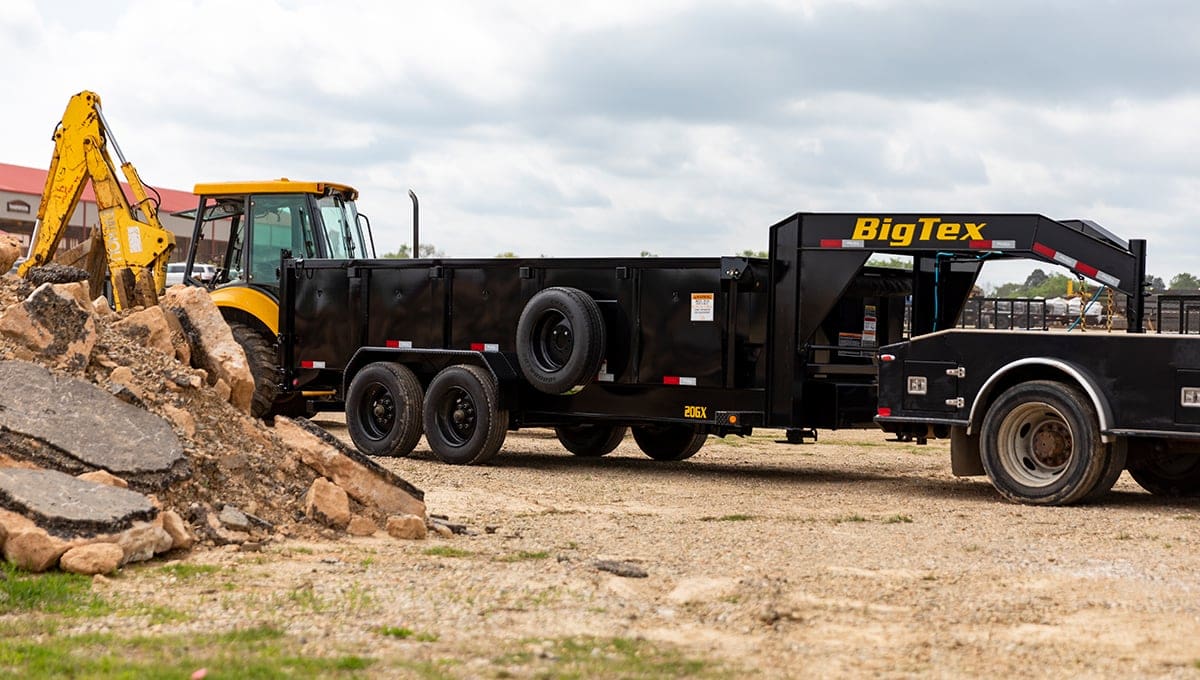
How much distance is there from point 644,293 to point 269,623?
27.9ft

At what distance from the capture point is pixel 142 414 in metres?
10.9

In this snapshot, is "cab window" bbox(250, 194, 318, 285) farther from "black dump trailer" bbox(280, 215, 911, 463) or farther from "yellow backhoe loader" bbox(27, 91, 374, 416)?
"black dump trailer" bbox(280, 215, 911, 463)

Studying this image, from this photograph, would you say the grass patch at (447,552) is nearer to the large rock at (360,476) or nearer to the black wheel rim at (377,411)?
the large rock at (360,476)

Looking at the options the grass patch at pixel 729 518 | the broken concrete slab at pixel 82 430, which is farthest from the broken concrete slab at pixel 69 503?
the grass patch at pixel 729 518

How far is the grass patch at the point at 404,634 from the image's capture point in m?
6.99

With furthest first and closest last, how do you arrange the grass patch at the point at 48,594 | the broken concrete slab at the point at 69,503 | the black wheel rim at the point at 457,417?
the black wheel rim at the point at 457,417 → the broken concrete slab at the point at 69,503 → the grass patch at the point at 48,594

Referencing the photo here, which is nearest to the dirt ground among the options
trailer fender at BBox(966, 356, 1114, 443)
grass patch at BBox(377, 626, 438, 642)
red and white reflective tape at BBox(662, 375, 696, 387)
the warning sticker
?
grass patch at BBox(377, 626, 438, 642)

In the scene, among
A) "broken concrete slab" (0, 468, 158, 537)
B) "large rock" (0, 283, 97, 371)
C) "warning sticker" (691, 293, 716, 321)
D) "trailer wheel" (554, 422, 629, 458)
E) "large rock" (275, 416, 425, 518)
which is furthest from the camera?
"trailer wheel" (554, 422, 629, 458)

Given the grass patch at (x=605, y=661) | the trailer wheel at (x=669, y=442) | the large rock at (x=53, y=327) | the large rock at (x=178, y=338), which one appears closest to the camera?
the grass patch at (x=605, y=661)

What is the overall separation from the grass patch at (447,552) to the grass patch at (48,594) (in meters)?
2.20

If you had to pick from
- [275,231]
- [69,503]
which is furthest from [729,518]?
[275,231]

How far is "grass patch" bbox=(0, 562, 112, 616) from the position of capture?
7.77 metres

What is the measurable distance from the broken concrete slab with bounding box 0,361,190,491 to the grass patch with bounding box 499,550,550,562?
2.47 m

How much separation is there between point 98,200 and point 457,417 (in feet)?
24.9
